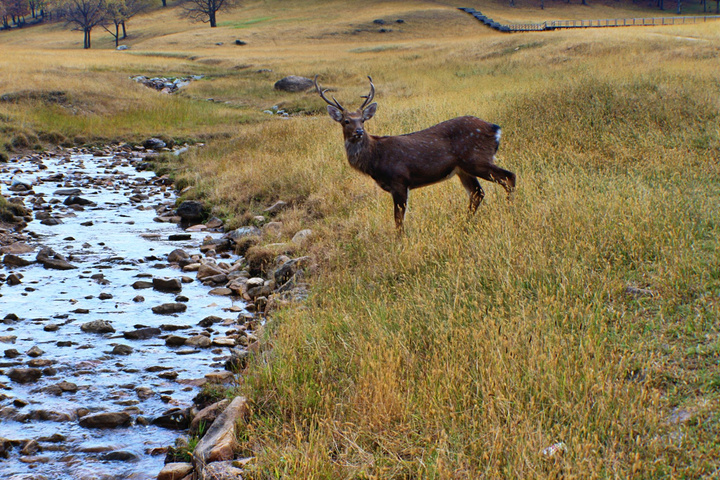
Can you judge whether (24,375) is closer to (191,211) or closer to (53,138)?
(191,211)

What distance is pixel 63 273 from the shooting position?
31.8 feet

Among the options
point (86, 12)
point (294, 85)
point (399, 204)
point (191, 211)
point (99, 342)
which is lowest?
point (99, 342)

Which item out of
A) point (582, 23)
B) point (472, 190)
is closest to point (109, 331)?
point (472, 190)

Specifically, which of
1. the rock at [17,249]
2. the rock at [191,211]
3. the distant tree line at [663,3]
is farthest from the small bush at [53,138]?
the distant tree line at [663,3]

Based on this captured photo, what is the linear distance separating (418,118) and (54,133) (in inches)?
537

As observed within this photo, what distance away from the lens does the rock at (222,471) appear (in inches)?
169

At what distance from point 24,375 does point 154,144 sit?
655 inches

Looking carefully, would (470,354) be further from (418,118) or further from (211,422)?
(418,118)

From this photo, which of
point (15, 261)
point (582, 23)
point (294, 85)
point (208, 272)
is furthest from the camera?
point (582, 23)

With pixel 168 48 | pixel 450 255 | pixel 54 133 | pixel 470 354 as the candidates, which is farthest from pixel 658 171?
pixel 168 48

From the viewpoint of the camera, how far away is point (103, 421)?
5.53 m

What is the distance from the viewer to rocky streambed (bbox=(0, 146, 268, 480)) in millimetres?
5273

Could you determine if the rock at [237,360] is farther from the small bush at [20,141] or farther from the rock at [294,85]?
the rock at [294,85]

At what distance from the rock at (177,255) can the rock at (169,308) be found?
221cm
